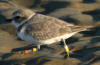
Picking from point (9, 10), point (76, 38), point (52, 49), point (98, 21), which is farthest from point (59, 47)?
point (9, 10)

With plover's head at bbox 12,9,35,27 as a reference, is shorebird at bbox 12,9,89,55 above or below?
below

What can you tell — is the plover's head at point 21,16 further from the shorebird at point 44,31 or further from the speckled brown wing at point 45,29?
the speckled brown wing at point 45,29

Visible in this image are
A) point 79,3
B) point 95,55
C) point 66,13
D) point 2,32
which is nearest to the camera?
point 95,55

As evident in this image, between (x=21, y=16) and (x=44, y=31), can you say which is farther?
(x=21, y=16)

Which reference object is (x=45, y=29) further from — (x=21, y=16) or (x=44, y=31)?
(x=21, y=16)

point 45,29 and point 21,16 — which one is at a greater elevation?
point 21,16

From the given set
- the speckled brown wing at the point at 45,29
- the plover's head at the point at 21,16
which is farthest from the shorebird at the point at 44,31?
the plover's head at the point at 21,16

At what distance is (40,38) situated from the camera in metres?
8.25

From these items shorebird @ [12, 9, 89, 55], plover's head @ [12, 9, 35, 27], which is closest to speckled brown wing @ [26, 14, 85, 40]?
shorebird @ [12, 9, 89, 55]

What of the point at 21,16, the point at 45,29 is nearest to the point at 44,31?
the point at 45,29

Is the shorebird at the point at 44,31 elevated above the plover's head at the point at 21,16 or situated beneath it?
situated beneath

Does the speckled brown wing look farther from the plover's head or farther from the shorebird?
the plover's head

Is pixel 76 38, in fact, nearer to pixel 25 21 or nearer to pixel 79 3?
pixel 25 21

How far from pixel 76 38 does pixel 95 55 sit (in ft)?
6.03
